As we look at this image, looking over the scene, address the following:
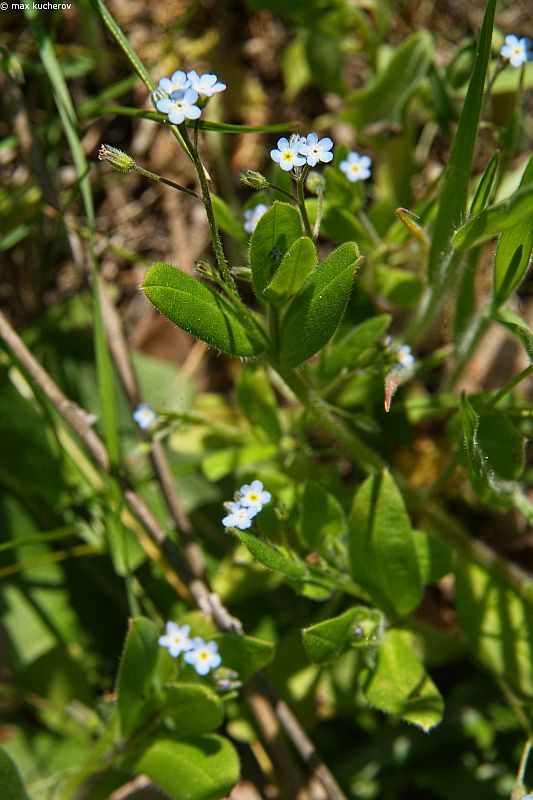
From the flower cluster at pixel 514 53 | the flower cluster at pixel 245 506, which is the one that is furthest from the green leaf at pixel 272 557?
the flower cluster at pixel 514 53

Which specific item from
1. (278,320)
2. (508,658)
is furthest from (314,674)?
(278,320)

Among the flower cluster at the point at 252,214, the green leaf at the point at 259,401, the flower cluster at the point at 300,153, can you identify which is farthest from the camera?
the green leaf at the point at 259,401

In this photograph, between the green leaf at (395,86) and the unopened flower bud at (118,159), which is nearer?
the unopened flower bud at (118,159)

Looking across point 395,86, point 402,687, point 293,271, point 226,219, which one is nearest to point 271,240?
point 293,271

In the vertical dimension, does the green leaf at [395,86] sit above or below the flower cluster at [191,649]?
above

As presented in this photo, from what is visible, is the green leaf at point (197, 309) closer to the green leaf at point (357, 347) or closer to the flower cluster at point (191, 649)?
the green leaf at point (357, 347)

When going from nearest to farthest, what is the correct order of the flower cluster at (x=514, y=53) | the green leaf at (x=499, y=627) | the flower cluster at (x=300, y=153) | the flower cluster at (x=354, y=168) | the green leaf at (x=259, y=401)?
the flower cluster at (x=300, y=153) < the flower cluster at (x=514, y=53) < the flower cluster at (x=354, y=168) < the green leaf at (x=499, y=627) < the green leaf at (x=259, y=401)
